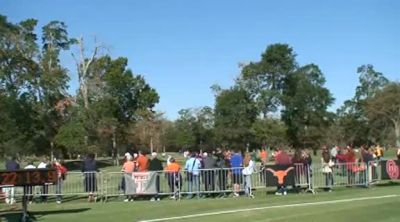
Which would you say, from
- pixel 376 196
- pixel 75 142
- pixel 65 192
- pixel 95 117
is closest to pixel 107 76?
pixel 95 117

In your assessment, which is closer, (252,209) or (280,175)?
(252,209)

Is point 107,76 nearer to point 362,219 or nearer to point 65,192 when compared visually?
point 65,192

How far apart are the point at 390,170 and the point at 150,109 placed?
242 feet

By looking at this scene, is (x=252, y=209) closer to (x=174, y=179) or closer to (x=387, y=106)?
(x=174, y=179)

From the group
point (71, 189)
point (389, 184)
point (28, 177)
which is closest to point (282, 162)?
point (389, 184)

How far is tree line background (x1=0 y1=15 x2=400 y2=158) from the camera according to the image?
65.9 m

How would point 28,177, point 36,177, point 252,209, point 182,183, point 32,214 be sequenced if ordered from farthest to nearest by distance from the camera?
point 182,183 < point 32,214 < point 252,209 < point 36,177 < point 28,177

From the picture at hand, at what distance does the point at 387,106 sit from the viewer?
109938mm

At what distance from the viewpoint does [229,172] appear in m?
21.8

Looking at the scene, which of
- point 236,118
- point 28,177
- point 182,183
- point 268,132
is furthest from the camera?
point 236,118

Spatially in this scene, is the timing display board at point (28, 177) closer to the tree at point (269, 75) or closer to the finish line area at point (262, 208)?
the finish line area at point (262, 208)

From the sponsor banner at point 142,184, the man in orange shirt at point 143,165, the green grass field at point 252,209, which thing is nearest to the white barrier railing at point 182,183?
the sponsor banner at point 142,184

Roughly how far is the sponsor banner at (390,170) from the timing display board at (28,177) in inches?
519

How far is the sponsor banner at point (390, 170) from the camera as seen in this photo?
78.4 feet
